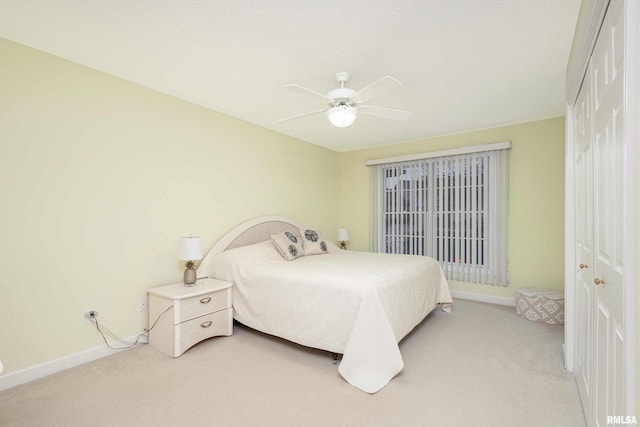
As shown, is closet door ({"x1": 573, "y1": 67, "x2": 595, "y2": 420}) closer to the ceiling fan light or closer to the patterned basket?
the patterned basket

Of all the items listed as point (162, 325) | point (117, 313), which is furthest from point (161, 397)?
point (117, 313)

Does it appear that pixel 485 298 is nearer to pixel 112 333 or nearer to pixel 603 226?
pixel 603 226

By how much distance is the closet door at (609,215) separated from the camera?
3.60 feet

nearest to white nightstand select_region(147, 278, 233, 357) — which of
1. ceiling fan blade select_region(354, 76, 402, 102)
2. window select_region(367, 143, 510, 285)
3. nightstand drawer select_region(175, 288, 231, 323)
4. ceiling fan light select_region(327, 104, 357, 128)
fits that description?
nightstand drawer select_region(175, 288, 231, 323)

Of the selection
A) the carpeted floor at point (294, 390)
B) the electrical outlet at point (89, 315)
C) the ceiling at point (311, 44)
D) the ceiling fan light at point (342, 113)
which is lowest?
the carpeted floor at point (294, 390)

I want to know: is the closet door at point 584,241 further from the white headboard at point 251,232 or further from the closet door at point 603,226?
the white headboard at point 251,232

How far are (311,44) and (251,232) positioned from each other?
238 centimetres

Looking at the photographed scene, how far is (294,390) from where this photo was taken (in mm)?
2129

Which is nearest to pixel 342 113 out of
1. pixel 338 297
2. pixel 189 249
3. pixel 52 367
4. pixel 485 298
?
pixel 338 297

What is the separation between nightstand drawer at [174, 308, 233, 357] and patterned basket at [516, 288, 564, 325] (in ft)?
10.8

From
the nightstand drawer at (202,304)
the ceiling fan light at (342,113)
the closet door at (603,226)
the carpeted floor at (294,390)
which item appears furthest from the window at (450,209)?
the nightstand drawer at (202,304)

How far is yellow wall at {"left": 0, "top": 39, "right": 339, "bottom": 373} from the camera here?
7.26 ft

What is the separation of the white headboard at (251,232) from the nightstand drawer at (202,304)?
48 cm

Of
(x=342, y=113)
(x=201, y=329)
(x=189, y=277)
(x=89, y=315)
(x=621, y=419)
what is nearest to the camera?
(x=621, y=419)
